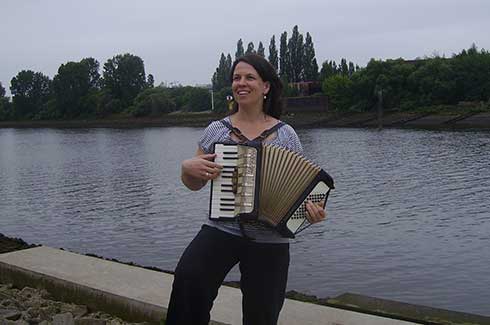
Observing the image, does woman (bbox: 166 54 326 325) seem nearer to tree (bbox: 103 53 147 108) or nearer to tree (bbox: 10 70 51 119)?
tree (bbox: 103 53 147 108)

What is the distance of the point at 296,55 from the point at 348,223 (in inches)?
3948

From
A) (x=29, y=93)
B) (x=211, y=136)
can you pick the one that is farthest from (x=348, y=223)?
(x=29, y=93)

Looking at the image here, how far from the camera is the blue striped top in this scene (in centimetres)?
364

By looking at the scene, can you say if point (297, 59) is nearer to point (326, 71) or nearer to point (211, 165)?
point (326, 71)

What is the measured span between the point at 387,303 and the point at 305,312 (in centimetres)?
177

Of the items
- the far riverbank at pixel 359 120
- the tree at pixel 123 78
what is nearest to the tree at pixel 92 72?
the tree at pixel 123 78

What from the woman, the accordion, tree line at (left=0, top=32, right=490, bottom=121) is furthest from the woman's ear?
tree line at (left=0, top=32, right=490, bottom=121)

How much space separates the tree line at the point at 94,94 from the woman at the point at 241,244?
12049 centimetres

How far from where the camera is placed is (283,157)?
11.8ft

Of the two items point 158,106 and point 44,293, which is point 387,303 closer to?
point 44,293

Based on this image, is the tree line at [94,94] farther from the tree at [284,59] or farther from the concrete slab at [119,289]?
the concrete slab at [119,289]

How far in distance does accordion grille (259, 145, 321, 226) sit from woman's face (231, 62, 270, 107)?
1.33 feet

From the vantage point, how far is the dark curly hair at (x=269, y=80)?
3.81 metres

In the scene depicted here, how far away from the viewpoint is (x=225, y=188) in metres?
3.56
